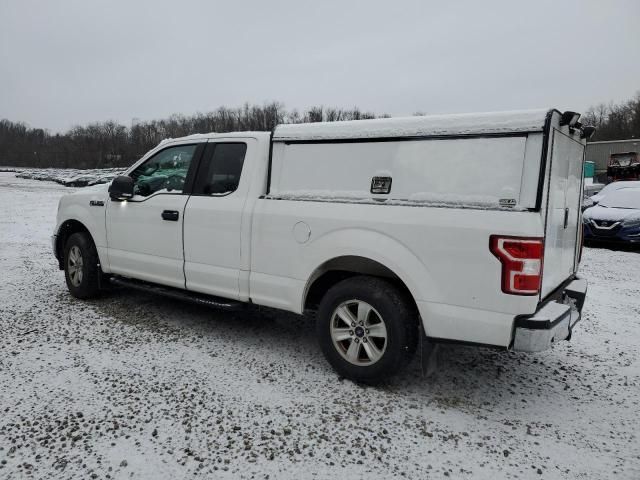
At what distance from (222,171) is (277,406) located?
2.19 meters

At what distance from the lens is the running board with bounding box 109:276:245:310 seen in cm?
417

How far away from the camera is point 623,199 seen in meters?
11.5

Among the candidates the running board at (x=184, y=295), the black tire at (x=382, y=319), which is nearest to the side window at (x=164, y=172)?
the running board at (x=184, y=295)

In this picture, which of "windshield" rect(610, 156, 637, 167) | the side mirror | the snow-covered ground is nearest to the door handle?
the side mirror

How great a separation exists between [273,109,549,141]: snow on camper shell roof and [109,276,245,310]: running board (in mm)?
1552

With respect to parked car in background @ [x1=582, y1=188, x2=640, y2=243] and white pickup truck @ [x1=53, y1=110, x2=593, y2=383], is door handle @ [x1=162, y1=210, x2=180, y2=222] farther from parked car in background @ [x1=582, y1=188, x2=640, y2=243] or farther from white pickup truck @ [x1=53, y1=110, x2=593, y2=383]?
parked car in background @ [x1=582, y1=188, x2=640, y2=243]

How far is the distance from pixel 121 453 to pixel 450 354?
2852mm

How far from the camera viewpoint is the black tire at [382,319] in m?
3.28

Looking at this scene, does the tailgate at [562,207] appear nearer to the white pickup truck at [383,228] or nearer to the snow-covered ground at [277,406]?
the white pickup truck at [383,228]

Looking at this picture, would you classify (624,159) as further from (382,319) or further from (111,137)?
(111,137)

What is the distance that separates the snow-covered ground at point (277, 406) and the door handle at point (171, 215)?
114cm

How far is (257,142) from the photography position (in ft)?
13.4

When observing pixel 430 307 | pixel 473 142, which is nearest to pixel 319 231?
pixel 430 307

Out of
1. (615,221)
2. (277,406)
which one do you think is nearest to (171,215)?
(277,406)
